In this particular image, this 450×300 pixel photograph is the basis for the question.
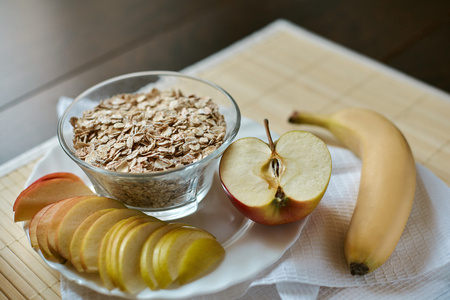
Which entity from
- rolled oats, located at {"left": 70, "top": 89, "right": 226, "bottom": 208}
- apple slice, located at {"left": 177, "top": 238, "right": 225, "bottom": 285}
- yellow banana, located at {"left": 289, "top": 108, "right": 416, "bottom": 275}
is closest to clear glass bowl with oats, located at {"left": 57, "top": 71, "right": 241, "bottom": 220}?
rolled oats, located at {"left": 70, "top": 89, "right": 226, "bottom": 208}

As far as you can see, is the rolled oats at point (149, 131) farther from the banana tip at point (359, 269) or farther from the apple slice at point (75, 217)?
the banana tip at point (359, 269)

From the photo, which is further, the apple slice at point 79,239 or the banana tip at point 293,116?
the banana tip at point 293,116

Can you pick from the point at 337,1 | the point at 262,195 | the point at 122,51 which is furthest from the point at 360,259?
the point at 337,1

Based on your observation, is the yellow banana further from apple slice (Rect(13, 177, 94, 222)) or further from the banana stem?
apple slice (Rect(13, 177, 94, 222))

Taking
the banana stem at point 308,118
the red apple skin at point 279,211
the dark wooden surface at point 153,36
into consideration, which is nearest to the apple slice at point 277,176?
the red apple skin at point 279,211

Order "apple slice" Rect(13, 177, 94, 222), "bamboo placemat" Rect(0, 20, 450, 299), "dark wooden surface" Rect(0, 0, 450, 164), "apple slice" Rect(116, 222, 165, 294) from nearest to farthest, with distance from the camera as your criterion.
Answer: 1. "apple slice" Rect(116, 222, 165, 294)
2. "apple slice" Rect(13, 177, 94, 222)
3. "bamboo placemat" Rect(0, 20, 450, 299)
4. "dark wooden surface" Rect(0, 0, 450, 164)

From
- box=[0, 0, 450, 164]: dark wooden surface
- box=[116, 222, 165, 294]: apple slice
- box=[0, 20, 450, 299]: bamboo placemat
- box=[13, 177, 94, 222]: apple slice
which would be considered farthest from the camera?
box=[0, 0, 450, 164]: dark wooden surface
